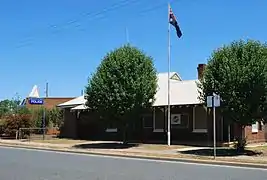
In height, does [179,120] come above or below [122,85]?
below

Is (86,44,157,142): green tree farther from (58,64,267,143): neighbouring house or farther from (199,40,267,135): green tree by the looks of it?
(199,40,267,135): green tree

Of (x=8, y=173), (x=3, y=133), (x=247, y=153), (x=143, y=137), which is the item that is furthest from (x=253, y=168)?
(x=3, y=133)

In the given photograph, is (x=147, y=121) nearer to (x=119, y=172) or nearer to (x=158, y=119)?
(x=158, y=119)

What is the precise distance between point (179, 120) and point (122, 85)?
642cm

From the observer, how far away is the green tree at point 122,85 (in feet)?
89.1

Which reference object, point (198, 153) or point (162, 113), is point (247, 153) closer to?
point (198, 153)

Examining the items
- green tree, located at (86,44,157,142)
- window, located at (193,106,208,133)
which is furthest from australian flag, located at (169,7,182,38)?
window, located at (193,106,208,133)

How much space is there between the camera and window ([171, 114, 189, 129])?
31516mm

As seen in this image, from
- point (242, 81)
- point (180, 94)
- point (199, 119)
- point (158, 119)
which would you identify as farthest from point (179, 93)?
point (242, 81)

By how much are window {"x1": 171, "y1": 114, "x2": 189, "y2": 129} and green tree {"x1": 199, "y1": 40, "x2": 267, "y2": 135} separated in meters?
9.23

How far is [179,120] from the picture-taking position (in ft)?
105

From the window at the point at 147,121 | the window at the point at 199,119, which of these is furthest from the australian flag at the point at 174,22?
the window at the point at 147,121

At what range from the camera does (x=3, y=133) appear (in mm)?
42469

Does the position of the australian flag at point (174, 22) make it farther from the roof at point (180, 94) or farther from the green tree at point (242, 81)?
the green tree at point (242, 81)
